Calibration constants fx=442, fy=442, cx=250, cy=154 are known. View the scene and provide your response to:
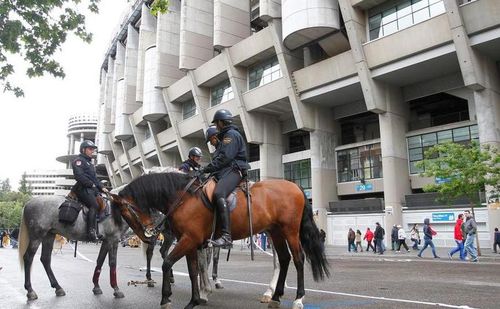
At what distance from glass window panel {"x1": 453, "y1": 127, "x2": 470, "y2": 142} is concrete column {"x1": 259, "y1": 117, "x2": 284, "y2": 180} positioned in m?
15.6

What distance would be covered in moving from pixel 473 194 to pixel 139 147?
149 ft

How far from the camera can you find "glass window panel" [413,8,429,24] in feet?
91.1

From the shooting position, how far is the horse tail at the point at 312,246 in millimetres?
6719

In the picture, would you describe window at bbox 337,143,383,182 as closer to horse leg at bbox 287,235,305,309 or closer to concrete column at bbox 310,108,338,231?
concrete column at bbox 310,108,338,231

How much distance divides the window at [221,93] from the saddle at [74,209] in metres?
34.8

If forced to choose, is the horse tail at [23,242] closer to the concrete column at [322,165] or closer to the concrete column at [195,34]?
the concrete column at [322,165]

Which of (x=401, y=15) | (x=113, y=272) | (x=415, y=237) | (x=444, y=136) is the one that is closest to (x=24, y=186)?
(x=444, y=136)

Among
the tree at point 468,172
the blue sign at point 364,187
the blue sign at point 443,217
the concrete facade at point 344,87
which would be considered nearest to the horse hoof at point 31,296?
the tree at point 468,172

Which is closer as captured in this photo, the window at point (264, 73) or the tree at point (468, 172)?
the tree at point (468, 172)

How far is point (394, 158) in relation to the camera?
3089 cm

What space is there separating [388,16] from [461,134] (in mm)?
9595

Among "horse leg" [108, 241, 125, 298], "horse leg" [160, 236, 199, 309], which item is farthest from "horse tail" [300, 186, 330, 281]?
"horse leg" [108, 241, 125, 298]

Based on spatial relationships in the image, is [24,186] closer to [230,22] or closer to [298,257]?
[230,22]

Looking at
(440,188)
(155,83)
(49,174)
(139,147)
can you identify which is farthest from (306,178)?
(49,174)
